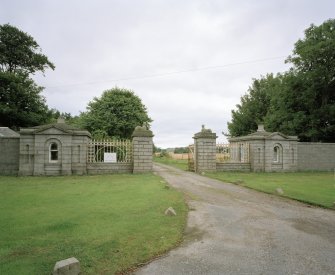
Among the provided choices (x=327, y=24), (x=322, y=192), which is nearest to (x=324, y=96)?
(x=327, y=24)

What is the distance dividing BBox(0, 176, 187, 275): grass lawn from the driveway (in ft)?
1.46

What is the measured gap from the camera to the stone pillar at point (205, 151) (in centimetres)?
2211

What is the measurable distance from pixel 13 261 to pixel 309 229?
6.52m

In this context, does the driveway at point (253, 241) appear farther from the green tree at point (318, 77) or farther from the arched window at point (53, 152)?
the green tree at point (318, 77)

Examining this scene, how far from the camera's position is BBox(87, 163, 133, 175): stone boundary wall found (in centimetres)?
2061

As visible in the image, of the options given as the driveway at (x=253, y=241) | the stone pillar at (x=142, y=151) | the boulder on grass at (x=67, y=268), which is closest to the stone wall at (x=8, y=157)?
the stone pillar at (x=142, y=151)

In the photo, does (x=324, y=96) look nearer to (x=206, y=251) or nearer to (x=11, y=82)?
(x=206, y=251)

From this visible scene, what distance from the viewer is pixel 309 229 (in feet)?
24.3

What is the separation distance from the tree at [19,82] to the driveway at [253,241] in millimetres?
31674

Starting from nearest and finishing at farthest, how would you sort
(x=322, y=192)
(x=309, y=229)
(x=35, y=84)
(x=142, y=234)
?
(x=142, y=234) < (x=309, y=229) < (x=322, y=192) < (x=35, y=84)

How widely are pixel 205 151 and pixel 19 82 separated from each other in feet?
83.2

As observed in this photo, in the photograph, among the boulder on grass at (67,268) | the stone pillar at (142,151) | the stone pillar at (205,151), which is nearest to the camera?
the boulder on grass at (67,268)

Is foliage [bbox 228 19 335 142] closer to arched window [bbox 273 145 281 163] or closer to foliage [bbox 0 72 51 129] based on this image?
arched window [bbox 273 145 281 163]

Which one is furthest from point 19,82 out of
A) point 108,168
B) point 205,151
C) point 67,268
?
point 67,268
